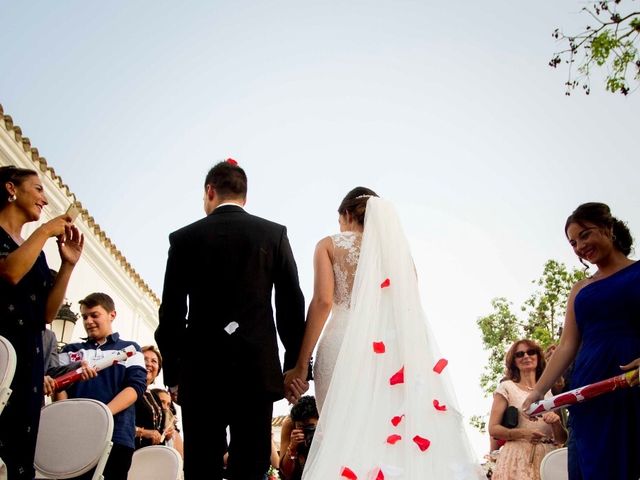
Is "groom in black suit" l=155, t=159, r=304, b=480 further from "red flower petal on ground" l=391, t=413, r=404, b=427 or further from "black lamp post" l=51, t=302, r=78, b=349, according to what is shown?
"black lamp post" l=51, t=302, r=78, b=349

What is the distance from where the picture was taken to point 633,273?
3.58 metres

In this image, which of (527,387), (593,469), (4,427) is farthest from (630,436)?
(4,427)

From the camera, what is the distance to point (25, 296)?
3420mm

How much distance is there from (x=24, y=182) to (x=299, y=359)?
1851 mm

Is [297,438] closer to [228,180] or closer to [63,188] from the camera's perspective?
[228,180]

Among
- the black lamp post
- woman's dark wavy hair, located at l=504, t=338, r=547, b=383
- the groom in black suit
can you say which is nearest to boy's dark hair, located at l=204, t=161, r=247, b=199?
the groom in black suit

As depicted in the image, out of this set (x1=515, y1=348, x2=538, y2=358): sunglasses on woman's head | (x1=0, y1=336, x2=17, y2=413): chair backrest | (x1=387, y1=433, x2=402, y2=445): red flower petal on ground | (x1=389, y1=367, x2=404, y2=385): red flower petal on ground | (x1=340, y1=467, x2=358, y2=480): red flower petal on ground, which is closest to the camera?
(x1=0, y1=336, x2=17, y2=413): chair backrest

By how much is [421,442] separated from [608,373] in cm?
104

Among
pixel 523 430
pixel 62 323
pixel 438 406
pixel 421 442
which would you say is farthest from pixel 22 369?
pixel 62 323

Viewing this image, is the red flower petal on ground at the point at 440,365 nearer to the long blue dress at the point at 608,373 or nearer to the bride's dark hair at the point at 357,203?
the long blue dress at the point at 608,373

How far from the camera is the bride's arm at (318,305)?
3887 mm

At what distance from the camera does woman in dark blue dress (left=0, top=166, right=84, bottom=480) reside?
10.5ft

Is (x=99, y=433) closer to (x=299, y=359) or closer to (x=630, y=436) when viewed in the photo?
(x=299, y=359)

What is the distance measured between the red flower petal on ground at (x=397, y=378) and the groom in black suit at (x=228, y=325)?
1.86 feet
